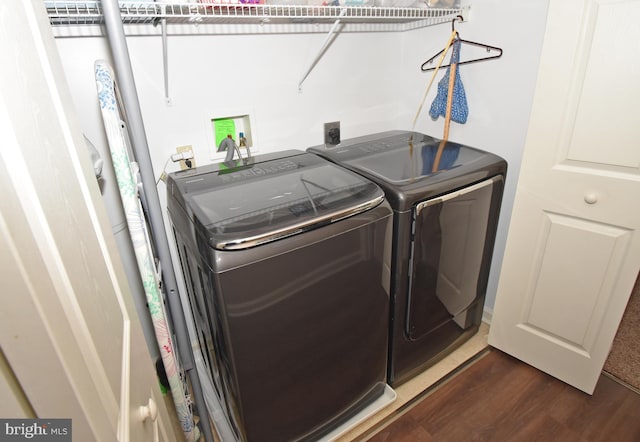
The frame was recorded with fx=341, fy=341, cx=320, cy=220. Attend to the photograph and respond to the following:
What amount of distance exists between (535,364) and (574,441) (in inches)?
14.0

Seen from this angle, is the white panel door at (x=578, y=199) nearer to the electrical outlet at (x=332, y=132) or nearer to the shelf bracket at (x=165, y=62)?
the electrical outlet at (x=332, y=132)

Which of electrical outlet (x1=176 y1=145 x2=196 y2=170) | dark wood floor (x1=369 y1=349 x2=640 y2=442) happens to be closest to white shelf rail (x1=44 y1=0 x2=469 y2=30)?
electrical outlet (x1=176 y1=145 x2=196 y2=170)

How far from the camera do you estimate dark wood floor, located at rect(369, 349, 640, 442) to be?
141cm

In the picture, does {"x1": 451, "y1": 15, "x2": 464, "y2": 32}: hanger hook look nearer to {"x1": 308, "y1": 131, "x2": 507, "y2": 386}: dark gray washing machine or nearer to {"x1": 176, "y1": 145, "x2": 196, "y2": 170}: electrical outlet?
{"x1": 308, "y1": 131, "x2": 507, "y2": 386}: dark gray washing machine

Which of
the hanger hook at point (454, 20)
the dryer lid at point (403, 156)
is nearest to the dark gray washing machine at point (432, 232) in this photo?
the dryer lid at point (403, 156)

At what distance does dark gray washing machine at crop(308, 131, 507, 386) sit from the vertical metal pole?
2.56 feet

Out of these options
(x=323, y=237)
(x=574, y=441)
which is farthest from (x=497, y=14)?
(x=574, y=441)

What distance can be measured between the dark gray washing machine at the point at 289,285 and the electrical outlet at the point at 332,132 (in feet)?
1.90

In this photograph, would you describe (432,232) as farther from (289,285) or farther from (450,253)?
(289,285)

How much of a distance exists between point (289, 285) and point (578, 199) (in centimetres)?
119

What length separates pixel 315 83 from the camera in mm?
1777

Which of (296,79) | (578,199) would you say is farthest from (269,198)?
(578,199)

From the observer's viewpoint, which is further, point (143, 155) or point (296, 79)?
point (296, 79)

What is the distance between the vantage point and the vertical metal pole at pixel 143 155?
82 centimetres
